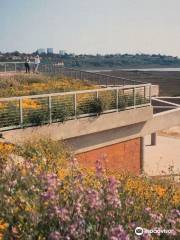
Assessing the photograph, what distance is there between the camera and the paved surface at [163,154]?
2291 centimetres

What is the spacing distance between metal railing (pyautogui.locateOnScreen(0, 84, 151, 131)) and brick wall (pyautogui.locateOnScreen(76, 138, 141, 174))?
141cm

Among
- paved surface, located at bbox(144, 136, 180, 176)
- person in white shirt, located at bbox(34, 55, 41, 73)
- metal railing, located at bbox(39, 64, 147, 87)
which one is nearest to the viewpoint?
paved surface, located at bbox(144, 136, 180, 176)

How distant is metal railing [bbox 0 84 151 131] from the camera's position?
14.2 m

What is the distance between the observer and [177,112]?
23641mm

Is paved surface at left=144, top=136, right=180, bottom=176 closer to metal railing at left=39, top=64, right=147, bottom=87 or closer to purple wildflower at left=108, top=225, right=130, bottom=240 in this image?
metal railing at left=39, top=64, right=147, bottom=87

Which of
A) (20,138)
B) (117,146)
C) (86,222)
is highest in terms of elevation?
(86,222)

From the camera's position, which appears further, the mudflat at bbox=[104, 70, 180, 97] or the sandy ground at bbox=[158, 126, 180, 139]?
the mudflat at bbox=[104, 70, 180, 97]

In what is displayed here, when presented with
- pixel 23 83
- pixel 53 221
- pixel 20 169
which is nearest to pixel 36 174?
pixel 20 169

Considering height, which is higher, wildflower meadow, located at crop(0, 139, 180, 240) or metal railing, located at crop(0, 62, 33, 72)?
wildflower meadow, located at crop(0, 139, 180, 240)

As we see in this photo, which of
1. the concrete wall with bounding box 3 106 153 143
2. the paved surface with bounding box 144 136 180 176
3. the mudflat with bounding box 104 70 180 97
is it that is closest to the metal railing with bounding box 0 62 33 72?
the paved surface with bounding box 144 136 180 176

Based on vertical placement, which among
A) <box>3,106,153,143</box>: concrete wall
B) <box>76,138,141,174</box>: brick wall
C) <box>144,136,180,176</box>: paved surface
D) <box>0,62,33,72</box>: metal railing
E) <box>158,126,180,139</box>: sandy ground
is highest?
<box>0,62,33,72</box>: metal railing

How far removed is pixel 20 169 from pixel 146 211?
73.7 inches

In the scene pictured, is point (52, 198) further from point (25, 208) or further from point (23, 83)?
point (23, 83)

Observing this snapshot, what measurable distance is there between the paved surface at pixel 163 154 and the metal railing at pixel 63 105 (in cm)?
393
